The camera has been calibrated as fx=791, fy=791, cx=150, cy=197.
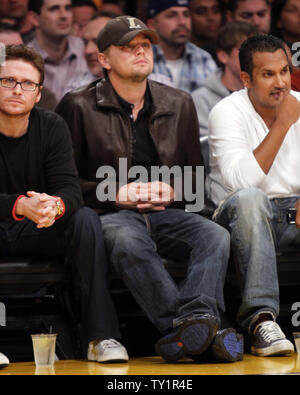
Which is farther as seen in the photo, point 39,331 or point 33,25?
point 33,25

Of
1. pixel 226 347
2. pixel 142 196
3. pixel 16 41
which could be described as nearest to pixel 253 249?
pixel 226 347

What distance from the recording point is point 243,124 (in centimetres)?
351

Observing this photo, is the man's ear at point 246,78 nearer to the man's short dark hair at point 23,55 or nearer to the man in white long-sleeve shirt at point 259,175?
the man in white long-sleeve shirt at point 259,175

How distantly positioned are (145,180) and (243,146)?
0.45 meters

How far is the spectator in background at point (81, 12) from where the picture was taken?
5172mm

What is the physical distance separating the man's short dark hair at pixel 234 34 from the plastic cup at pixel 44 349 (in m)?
2.31

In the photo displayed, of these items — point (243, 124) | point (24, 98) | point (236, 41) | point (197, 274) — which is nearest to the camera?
point (197, 274)

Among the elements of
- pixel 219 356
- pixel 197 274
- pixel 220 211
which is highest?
pixel 220 211

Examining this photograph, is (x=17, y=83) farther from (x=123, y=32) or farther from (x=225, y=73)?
(x=225, y=73)

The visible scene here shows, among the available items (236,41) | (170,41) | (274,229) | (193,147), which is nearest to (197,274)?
(274,229)

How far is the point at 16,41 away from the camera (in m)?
4.48

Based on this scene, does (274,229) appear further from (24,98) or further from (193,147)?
(24,98)

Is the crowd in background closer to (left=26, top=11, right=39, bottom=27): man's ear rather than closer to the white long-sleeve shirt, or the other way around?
(left=26, top=11, right=39, bottom=27): man's ear

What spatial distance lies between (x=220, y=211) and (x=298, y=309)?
541mm
